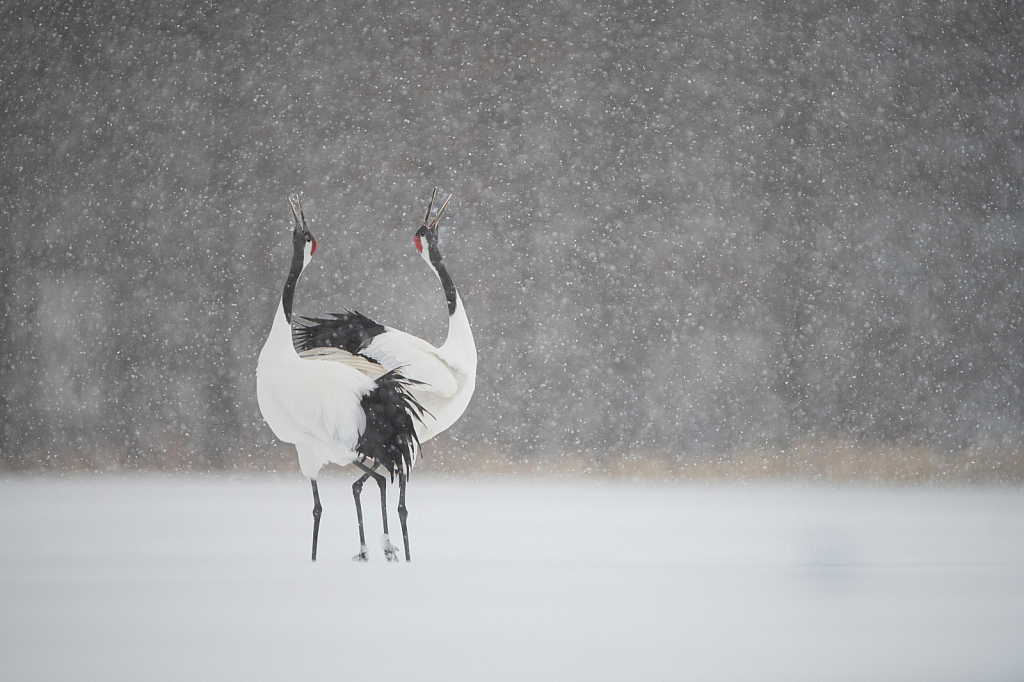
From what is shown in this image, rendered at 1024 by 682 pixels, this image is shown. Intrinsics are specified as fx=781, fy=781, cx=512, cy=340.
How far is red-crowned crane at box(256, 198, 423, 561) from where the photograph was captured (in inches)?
57.9

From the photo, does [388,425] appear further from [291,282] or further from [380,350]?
[291,282]

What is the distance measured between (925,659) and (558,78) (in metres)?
1.99

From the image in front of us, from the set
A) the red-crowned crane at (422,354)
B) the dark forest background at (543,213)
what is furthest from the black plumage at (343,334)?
the dark forest background at (543,213)

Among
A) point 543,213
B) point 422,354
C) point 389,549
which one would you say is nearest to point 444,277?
point 422,354

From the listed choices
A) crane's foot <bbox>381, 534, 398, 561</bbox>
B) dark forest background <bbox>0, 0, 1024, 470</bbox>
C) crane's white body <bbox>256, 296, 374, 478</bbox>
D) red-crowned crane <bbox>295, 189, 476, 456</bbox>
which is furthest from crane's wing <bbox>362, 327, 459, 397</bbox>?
dark forest background <bbox>0, 0, 1024, 470</bbox>

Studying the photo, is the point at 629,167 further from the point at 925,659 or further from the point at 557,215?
the point at 925,659

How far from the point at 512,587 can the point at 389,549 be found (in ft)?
0.93

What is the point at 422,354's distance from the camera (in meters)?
1.62

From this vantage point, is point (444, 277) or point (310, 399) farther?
point (444, 277)

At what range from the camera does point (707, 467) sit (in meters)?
2.60

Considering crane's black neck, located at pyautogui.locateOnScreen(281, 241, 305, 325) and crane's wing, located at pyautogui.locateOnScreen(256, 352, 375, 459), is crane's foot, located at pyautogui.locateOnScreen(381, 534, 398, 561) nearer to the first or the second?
crane's wing, located at pyautogui.locateOnScreen(256, 352, 375, 459)

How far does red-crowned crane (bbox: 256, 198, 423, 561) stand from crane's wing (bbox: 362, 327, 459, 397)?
54 millimetres

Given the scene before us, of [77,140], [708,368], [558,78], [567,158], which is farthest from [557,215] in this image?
[77,140]

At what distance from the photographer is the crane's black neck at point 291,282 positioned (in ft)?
5.09
